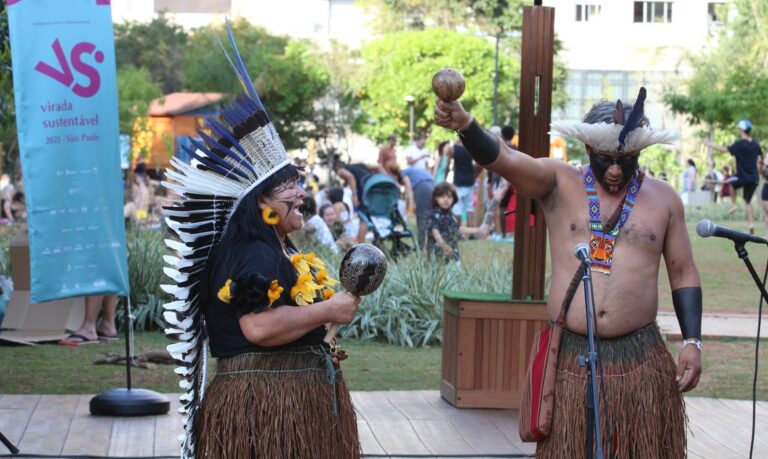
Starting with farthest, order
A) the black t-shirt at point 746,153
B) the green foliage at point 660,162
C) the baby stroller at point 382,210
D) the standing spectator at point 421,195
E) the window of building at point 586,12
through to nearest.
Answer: the window of building at point 586,12
the green foliage at point 660,162
the black t-shirt at point 746,153
the baby stroller at point 382,210
the standing spectator at point 421,195

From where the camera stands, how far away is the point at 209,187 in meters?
4.18

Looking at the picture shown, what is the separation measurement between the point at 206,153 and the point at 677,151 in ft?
175

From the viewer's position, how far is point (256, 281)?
395 cm

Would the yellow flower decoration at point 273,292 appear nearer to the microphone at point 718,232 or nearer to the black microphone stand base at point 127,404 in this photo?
the microphone at point 718,232

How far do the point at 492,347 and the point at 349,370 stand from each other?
185cm

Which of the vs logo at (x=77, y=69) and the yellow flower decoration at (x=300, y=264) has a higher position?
the vs logo at (x=77, y=69)

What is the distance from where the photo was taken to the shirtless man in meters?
4.38

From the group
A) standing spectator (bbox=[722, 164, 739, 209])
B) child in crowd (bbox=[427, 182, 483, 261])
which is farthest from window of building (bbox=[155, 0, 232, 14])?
standing spectator (bbox=[722, 164, 739, 209])

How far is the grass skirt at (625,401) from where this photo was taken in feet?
14.3

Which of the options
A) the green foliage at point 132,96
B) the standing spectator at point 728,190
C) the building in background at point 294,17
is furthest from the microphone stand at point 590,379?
the building in background at point 294,17

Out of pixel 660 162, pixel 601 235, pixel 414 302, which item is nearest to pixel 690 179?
pixel 660 162

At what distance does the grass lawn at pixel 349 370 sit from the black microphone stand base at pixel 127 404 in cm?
89

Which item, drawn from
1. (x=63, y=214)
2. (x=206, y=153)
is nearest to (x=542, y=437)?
(x=206, y=153)

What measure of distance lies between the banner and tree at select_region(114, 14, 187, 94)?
46.5 metres
